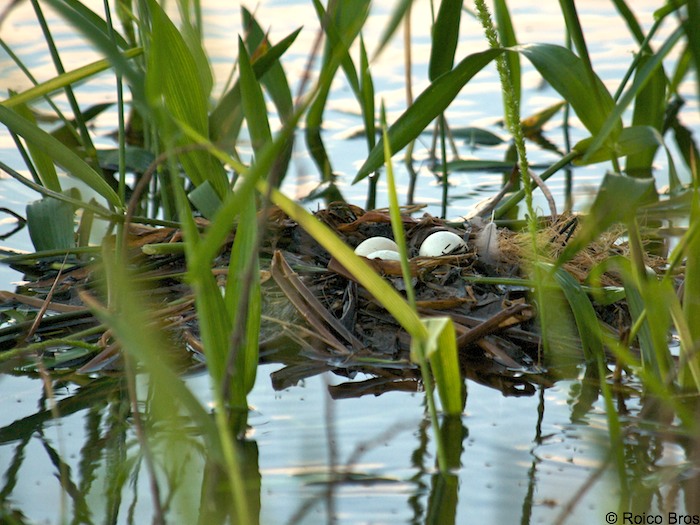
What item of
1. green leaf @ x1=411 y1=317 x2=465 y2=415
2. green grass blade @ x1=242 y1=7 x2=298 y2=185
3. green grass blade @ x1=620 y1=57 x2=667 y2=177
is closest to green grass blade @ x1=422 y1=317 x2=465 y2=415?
green leaf @ x1=411 y1=317 x2=465 y2=415

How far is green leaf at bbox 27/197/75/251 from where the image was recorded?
1794 millimetres

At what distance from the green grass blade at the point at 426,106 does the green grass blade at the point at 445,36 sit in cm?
21

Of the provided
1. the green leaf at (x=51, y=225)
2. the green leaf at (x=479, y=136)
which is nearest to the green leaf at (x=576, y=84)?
the green leaf at (x=51, y=225)

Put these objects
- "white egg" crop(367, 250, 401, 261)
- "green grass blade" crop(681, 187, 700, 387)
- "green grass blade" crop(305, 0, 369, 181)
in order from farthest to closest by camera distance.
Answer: "white egg" crop(367, 250, 401, 261), "green grass blade" crop(681, 187, 700, 387), "green grass blade" crop(305, 0, 369, 181)

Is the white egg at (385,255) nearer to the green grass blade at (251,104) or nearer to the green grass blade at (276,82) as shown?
the green grass blade at (251,104)

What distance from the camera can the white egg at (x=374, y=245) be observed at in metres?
1.65

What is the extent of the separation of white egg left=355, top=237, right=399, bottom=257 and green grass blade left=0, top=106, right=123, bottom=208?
52 centimetres

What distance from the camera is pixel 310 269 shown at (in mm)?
1631

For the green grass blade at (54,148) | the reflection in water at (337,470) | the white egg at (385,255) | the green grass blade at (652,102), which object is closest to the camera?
the reflection in water at (337,470)

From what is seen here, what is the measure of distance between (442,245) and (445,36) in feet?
1.24

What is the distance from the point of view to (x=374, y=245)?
5.43 ft

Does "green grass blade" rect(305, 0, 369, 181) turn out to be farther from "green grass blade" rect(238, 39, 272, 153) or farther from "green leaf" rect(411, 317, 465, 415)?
"green leaf" rect(411, 317, 465, 415)

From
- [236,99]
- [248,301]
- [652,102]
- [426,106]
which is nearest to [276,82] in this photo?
[236,99]

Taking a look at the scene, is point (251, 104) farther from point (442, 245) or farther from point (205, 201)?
point (442, 245)
